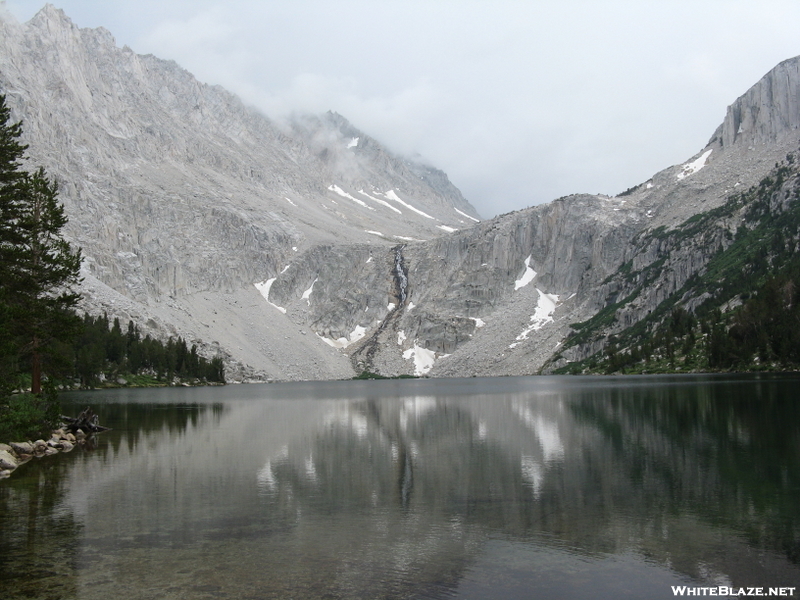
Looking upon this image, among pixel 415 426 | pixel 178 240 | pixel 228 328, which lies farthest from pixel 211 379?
pixel 415 426

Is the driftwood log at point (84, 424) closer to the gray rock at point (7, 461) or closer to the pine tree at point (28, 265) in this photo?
the pine tree at point (28, 265)

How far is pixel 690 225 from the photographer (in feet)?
586

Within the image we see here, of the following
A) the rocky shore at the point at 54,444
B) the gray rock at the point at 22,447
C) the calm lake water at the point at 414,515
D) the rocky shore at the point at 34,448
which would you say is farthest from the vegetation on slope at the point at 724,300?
the gray rock at the point at 22,447

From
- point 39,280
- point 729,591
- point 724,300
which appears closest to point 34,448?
point 39,280

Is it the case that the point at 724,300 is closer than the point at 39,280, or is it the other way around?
the point at 39,280

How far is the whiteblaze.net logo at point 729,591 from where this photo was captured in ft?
43.0

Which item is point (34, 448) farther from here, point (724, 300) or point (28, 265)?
point (724, 300)

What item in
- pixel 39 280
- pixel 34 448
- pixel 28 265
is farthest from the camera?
pixel 39 280

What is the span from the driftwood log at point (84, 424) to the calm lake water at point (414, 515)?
3.85m

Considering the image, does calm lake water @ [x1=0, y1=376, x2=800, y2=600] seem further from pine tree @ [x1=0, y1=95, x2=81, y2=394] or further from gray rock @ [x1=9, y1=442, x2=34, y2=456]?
pine tree @ [x1=0, y1=95, x2=81, y2=394]

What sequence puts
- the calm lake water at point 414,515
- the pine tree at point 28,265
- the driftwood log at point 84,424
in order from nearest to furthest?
the calm lake water at point 414,515 < the pine tree at point 28,265 < the driftwood log at point 84,424

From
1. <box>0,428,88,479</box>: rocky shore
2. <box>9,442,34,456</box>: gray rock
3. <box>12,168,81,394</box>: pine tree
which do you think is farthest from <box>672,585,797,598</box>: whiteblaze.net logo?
<box>12,168,81,394</box>: pine tree

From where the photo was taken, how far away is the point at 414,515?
20.3 m

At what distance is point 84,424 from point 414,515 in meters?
33.0
